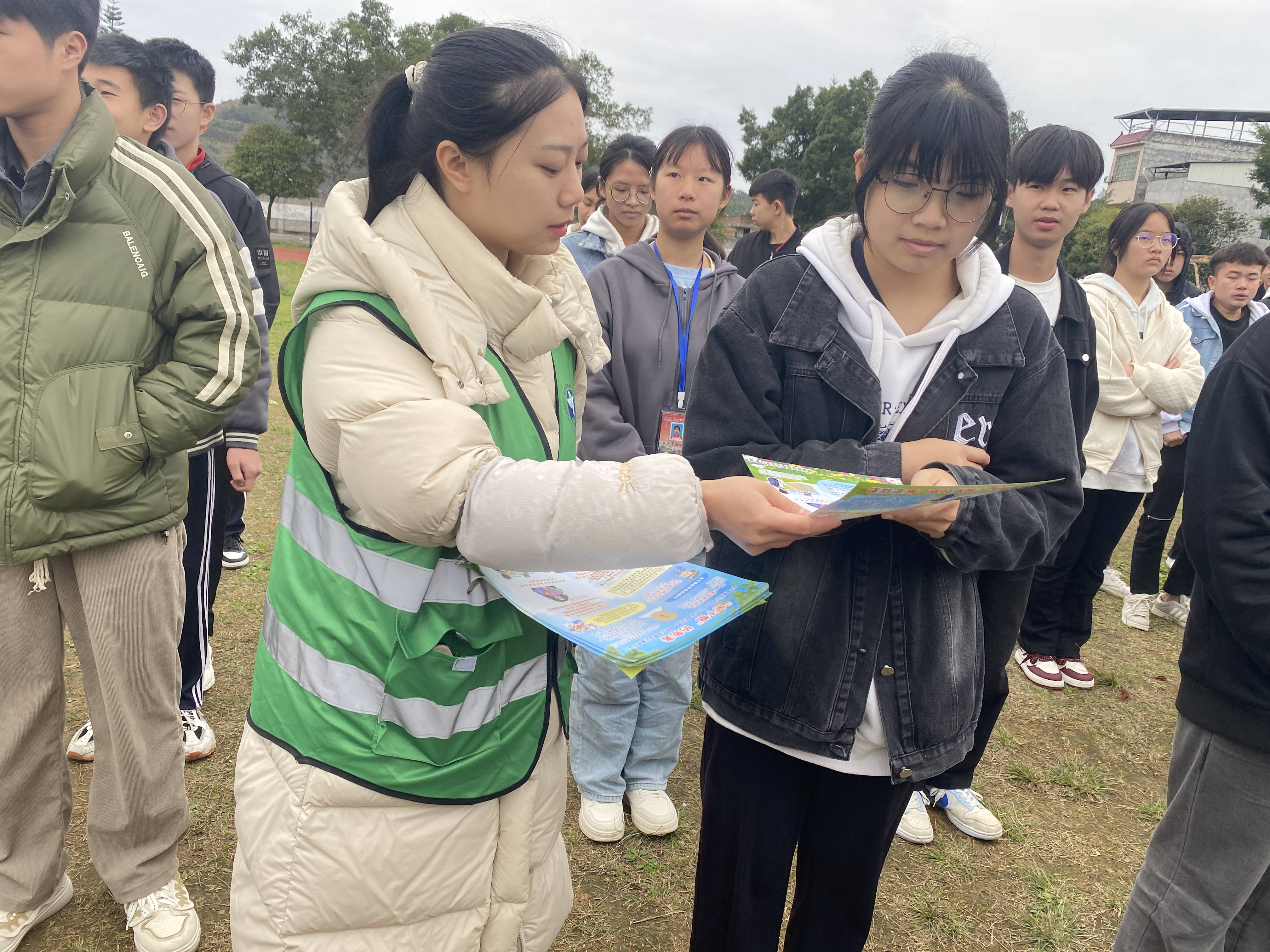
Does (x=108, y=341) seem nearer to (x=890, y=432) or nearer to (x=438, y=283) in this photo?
(x=438, y=283)

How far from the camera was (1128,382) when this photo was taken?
12.8 feet

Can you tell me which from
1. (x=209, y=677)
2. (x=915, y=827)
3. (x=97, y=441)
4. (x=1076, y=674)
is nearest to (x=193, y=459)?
(x=97, y=441)

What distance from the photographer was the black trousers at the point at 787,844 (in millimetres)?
1546

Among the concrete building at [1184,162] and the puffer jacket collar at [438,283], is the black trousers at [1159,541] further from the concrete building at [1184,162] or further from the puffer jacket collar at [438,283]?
the concrete building at [1184,162]

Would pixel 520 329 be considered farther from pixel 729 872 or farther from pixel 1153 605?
pixel 1153 605

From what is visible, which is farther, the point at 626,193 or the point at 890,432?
the point at 626,193

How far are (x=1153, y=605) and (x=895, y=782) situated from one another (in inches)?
178

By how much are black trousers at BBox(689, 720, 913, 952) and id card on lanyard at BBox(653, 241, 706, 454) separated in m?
1.20

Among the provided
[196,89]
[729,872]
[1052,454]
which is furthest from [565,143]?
[196,89]

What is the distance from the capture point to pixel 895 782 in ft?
4.67

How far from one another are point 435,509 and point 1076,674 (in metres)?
3.97

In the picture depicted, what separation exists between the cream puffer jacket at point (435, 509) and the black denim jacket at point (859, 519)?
1.02 feet

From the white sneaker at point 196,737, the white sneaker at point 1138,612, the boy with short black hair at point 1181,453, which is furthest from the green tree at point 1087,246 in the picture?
the white sneaker at point 196,737

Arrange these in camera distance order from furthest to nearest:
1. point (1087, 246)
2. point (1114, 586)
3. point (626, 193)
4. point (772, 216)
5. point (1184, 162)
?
1. point (1184, 162)
2. point (1087, 246)
3. point (772, 216)
4. point (1114, 586)
5. point (626, 193)
